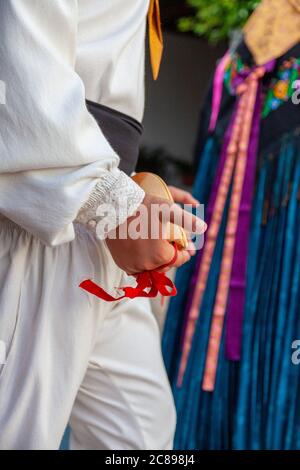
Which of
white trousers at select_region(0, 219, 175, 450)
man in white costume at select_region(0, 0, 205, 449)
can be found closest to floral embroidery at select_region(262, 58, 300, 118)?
man in white costume at select_region(0, 0, 205, 449)

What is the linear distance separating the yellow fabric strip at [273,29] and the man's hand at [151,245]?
73 cm

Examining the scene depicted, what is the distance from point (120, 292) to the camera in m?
0.91

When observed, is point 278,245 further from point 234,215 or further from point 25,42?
point 25,42

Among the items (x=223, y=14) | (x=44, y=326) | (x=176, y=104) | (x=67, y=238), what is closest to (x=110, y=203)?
(x=67, y=238)

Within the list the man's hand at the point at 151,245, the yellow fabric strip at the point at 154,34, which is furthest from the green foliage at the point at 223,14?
the man's hand at the point at 151,245

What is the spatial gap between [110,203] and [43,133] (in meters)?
0.11

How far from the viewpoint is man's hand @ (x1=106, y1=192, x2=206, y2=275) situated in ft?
2.44

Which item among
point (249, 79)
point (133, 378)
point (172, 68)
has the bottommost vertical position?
point (133, 378)

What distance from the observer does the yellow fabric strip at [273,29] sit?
134 cm

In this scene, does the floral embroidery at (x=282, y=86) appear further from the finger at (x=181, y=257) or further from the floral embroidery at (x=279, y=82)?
the finger at (x=181, y=257)

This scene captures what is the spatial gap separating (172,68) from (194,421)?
8.67 feet

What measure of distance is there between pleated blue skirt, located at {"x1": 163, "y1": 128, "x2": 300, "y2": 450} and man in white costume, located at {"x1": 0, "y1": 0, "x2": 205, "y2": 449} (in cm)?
37

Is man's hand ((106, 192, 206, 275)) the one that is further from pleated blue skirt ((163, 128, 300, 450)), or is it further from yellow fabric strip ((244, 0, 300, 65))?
yellow fabric strip ((244, 0, 300, 65))
